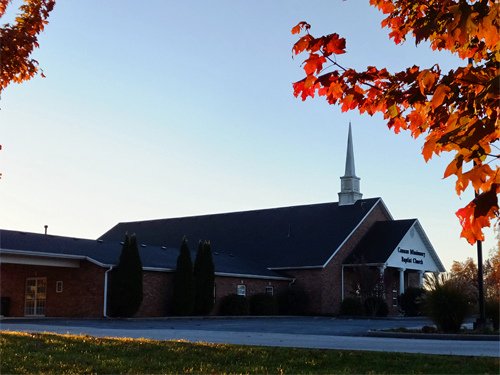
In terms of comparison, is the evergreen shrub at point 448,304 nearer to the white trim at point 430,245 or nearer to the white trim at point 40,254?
the white trim at point 40,254

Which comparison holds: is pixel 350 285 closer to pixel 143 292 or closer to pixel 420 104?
pixel 143 292

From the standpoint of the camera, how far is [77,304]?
30.5 meters

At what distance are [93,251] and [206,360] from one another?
21.9 metres

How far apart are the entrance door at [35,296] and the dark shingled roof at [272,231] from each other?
45.0ft

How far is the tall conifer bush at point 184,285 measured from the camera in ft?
105

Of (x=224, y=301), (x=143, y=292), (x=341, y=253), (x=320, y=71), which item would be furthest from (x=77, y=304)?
(x=320, y=71)

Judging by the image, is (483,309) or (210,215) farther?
(210,215)

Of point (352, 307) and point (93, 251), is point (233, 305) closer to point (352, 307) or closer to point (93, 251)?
point (352, 307)

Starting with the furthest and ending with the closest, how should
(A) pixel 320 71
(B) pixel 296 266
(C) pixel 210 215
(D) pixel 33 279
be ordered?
1. (C) pixel 210 215
2. (B) pixel 296 266
3. (D) pixel 33 279
4. (A) pixel 320 71

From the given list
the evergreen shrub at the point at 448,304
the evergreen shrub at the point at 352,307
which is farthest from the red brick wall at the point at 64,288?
the evergreen shrub at the point at 448,304

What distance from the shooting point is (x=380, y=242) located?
1609 inches

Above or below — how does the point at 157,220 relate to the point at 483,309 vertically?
above

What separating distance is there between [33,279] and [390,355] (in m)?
25.0

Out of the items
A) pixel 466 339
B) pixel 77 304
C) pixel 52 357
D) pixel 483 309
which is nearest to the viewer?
pixel 52 357
